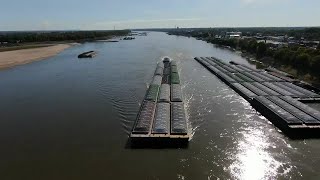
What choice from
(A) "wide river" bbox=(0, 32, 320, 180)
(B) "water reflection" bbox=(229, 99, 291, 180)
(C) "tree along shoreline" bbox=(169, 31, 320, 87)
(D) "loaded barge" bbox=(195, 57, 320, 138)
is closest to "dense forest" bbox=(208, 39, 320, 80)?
(C) "tree along shoreline" bbox=(169, 31, 320, 87)

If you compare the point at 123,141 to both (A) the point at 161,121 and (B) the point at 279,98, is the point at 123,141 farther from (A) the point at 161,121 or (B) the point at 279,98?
(B) the point at 279,98

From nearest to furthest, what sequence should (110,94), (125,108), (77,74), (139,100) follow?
(125,108) → (139,100) → (110,94) → (77,74)

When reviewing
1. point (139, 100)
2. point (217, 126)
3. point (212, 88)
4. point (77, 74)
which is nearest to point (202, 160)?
point (217, 126)

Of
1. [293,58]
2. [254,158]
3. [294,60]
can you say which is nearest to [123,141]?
[254,158]

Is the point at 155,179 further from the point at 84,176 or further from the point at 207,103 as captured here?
the point at 207,103

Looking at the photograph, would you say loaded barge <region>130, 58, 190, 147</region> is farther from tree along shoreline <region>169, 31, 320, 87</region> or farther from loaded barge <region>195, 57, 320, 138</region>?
tree along shoreline <region>169, 31, 320, 87</region>
